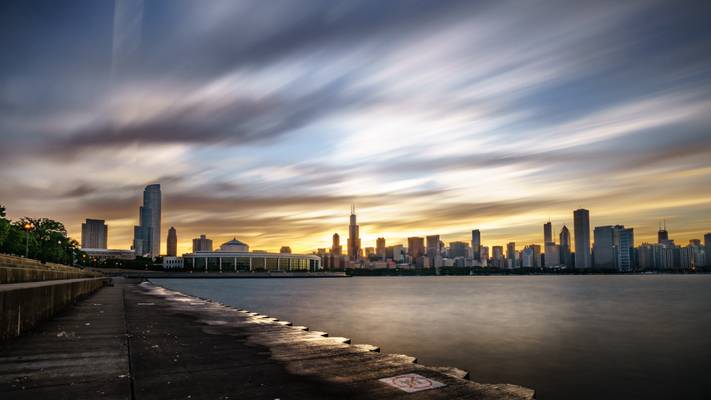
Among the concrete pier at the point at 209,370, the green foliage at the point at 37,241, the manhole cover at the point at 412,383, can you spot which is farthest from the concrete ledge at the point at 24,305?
the green foliage at the point at 37,241

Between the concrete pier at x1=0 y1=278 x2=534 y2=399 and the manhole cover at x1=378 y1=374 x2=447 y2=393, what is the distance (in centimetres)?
2

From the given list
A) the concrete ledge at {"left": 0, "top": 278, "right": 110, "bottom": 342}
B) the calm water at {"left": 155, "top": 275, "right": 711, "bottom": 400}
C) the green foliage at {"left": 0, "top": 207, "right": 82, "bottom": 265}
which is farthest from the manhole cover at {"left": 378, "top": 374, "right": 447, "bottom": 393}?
the green foliage at {"left": 0, "top": 207, "right": 82, "bottom": 265}

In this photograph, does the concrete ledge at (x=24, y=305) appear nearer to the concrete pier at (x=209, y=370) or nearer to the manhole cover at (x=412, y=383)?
the concrete pier at (x=209, y=370)

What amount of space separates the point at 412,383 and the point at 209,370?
565 cm

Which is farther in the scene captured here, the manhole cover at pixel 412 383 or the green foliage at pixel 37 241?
the green foliage at pixel 37 241

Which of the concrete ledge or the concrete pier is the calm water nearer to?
the concrete pier

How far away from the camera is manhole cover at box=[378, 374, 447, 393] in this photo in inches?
443

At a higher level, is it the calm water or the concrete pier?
the concrete pier

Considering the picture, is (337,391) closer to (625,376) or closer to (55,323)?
(55,323)

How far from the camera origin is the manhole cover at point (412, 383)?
37.0 feet

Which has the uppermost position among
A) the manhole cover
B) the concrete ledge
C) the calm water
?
the concrete ledge

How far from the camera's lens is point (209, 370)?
13.2 meters

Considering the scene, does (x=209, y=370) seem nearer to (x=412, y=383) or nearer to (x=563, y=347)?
(x=412, y=383)

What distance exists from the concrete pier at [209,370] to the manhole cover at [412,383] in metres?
0.02
